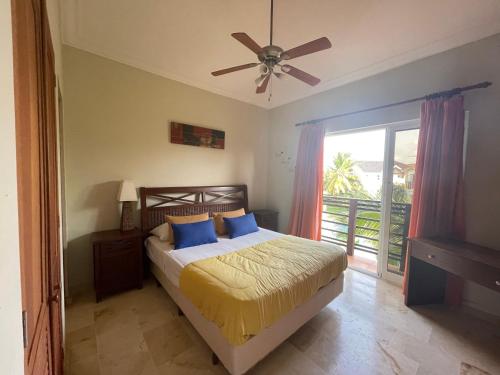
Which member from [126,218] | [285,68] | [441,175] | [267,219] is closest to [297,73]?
[285,68]

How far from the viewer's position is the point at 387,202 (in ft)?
9.51

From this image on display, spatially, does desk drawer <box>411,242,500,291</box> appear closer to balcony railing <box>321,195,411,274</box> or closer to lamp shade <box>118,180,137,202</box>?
balcony railing <box>321,195,411,274</box>

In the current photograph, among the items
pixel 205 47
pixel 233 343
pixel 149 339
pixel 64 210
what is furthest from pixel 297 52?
pixel 64 210

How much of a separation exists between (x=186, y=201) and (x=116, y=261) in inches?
47.7

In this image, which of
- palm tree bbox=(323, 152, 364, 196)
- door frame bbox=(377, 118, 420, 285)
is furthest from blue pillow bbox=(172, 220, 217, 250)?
door frame bbox=(377, 118, 420, 285)

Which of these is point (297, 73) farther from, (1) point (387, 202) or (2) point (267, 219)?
(2) point (267, 219)

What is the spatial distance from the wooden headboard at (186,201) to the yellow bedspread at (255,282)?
51.4 inches

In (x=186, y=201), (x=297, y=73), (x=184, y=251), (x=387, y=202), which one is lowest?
(x=184, y=251)

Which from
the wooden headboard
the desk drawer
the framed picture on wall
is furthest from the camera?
the framed picture on wall

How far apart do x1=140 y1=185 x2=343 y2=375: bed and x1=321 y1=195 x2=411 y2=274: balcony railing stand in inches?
43.9

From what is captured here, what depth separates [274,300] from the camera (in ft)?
5.15

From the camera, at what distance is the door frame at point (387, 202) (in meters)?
2.82

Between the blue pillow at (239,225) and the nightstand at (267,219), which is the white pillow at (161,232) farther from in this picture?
the nightstand at (267,219)

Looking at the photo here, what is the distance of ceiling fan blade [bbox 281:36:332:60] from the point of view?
150 centimetres
